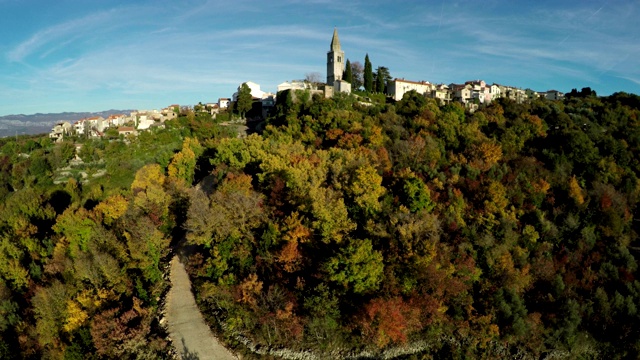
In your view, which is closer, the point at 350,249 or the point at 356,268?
the point at 356,268

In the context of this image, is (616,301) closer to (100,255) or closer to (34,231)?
(100,255)

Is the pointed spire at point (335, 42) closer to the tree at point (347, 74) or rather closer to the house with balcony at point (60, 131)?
the tree at point (347, 74)

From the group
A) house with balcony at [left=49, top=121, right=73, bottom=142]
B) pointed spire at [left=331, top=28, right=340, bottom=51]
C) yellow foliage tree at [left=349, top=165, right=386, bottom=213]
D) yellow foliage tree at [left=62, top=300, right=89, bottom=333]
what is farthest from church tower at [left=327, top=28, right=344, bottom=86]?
house with balcony at [left=49, top=121, right=73, bottom=142]

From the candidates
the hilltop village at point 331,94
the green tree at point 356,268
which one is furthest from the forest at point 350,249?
the hilltop village at point 331,94

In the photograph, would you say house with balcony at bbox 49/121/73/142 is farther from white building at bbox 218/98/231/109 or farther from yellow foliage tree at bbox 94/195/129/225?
yellow foliage tree at bbox 94/195/129/225

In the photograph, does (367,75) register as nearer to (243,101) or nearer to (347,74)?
→ (347,74)

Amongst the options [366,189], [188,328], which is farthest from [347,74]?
[188,328]
